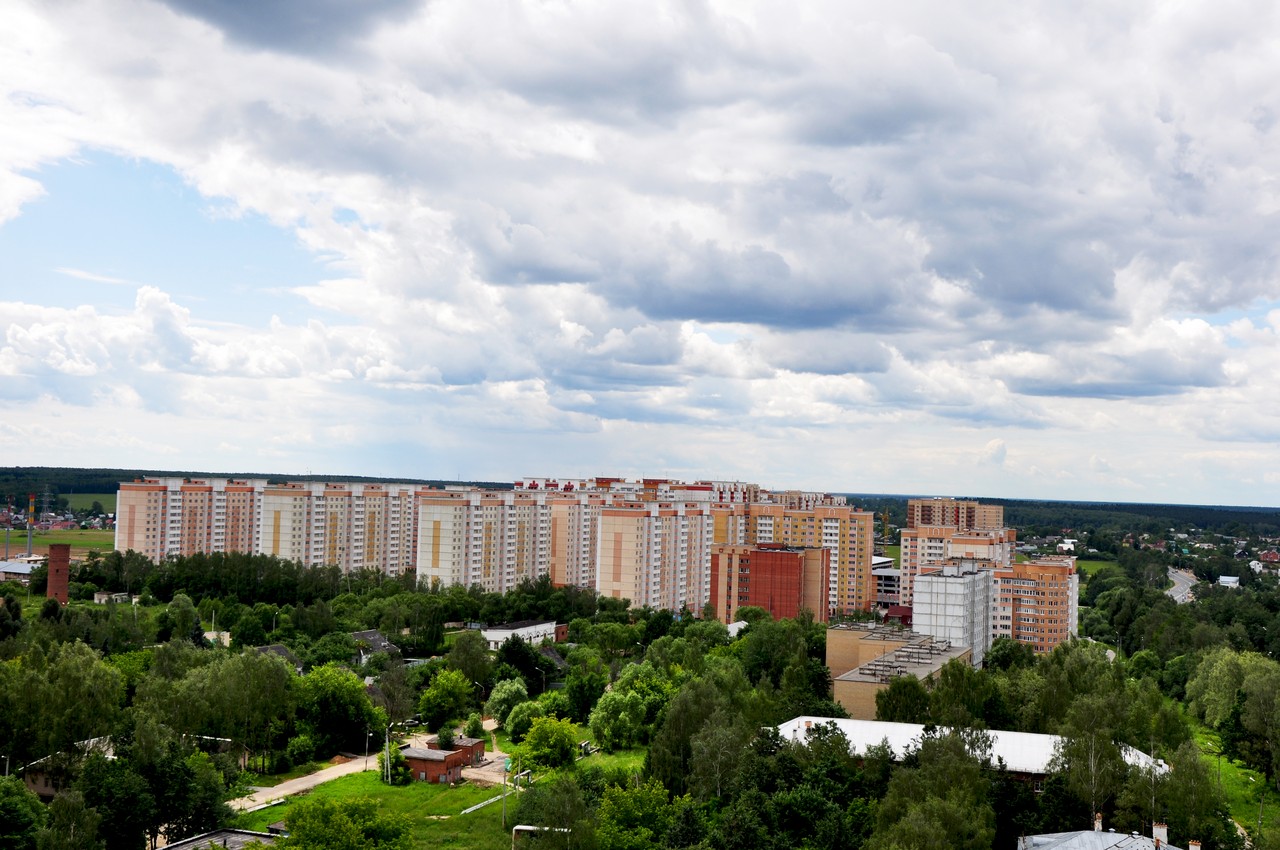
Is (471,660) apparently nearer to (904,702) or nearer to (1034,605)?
(904,702)

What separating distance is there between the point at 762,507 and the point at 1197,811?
216 feet

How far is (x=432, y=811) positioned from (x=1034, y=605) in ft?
154

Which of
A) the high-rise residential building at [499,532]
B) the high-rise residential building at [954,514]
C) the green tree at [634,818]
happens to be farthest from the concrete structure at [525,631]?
the high-rise residential building at [954,514]

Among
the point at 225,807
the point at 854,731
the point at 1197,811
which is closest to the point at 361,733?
the point at 225,807

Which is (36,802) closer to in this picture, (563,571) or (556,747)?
(556,747)

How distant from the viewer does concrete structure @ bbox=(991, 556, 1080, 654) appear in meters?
68.9

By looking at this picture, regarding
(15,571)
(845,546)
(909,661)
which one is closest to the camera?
(909,661)

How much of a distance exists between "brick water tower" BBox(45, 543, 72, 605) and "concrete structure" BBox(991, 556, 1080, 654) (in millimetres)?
63472

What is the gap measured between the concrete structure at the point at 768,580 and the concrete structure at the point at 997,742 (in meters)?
42.2

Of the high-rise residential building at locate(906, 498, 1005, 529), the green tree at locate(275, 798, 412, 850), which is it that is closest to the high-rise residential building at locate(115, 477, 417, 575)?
the high-rise residential building at locate(906, 498, 1005, 529)

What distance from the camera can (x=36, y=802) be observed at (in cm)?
2822

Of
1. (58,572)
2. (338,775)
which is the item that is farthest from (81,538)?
(338,775)

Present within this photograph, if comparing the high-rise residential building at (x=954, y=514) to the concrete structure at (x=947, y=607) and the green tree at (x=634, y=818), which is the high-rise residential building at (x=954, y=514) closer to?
the concrete structure at (x=947, y=607)

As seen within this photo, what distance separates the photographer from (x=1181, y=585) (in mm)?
120688
